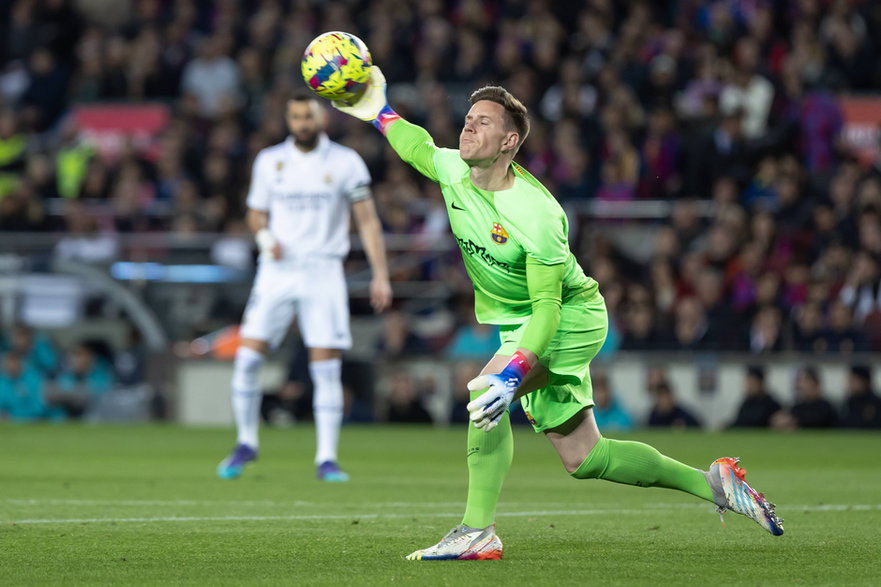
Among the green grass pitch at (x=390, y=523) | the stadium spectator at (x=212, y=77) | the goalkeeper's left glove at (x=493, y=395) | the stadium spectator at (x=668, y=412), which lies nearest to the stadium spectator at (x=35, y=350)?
the stadium spectator at (x=212, y=77)

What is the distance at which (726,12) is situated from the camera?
21.8 meters

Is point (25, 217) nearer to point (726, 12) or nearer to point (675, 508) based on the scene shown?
point (726, 12)

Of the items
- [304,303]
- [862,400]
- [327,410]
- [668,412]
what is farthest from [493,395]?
[862,400]

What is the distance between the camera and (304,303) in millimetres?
11414

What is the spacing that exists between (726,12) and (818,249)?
454 centimetres

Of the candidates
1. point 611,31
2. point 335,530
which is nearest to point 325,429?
point 335,530

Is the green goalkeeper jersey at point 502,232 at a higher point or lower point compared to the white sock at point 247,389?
higher

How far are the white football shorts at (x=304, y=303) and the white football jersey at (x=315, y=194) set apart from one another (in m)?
0.11

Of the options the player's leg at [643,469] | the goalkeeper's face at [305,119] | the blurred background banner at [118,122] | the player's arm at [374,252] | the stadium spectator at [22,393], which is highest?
the goalkeeper's face at [305,119]

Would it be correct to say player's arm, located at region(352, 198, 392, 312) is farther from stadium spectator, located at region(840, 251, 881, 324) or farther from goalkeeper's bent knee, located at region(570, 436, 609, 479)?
stadium spectator, located at region(840, 251, 881, 324)

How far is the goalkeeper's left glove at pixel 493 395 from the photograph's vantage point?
236 inches

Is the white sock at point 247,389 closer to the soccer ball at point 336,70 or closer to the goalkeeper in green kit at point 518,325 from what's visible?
the soccer ball at point 336,70

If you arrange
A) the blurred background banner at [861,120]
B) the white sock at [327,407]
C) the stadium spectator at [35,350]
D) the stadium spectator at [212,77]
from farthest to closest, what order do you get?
the stadium spectator at [212,77] → the blurred background banner at [861,120] → the stadium spectator at [35,350] → the white sock at [327,407]

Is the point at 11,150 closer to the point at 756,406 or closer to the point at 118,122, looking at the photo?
the point at 118,122
